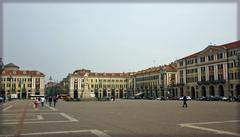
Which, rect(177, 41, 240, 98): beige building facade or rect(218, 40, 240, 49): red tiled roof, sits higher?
rect(218, 40, 240, 49): red tiled roof

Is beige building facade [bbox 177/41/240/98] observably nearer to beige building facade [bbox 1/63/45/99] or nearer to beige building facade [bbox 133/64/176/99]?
beige building facade [bbox 133/64/176/99]

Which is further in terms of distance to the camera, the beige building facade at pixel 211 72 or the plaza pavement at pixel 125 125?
the beige building facade at pixel 211 72

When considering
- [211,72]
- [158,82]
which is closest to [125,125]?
[211,72]

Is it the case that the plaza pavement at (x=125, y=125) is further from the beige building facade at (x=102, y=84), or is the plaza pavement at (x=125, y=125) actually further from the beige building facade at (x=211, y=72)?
the beige building facade at (x=102, y=84)

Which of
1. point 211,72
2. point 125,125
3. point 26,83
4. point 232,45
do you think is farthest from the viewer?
point 26,83

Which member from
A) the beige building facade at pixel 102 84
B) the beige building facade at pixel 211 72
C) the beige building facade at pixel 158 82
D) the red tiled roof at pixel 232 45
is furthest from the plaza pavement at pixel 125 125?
the beige building facade at pixel 102 84

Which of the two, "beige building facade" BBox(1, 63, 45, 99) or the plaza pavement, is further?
"beige building facade" BBox(1, 63, 45, 99)

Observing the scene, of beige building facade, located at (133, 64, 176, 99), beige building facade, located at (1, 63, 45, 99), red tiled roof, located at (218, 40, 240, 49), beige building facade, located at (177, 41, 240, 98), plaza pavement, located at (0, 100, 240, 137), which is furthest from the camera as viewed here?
beige building facade, located at (1, 63, 45, 99)

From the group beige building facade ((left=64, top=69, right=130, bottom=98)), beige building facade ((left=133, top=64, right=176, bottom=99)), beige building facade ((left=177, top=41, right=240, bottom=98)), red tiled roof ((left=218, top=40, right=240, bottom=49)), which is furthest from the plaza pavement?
beige building facade ((left=64, top=69, right=130, bottom=98))

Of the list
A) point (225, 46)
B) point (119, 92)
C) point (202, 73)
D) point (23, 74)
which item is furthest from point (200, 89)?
point (23, 74)

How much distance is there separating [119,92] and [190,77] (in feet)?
253

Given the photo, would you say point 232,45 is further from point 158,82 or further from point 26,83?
point 26,83

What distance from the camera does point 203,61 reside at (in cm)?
9794

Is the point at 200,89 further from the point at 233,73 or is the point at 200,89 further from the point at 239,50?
the point at 239,50
